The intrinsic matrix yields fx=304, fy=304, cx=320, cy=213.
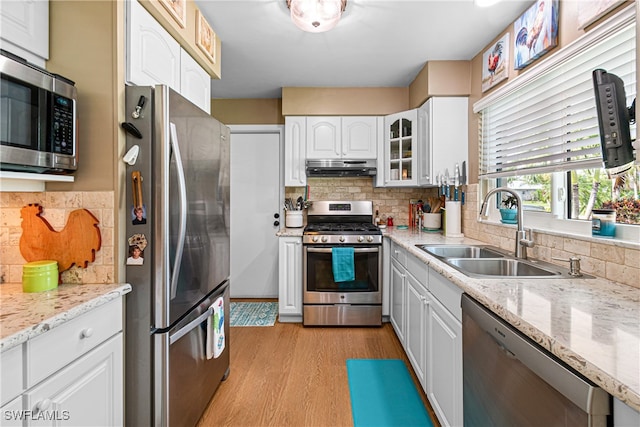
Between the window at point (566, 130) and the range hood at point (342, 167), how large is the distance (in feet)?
4.09

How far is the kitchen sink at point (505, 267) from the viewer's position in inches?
60.5

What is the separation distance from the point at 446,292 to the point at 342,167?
1.97m

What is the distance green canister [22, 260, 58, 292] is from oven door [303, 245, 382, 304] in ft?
6.43

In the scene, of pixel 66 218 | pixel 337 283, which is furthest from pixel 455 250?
pixel 66 218

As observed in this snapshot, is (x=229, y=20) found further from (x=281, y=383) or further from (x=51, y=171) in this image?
(x=281, y=383)

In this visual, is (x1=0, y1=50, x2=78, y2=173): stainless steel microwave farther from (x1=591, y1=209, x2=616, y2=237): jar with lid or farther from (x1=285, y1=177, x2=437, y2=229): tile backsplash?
(x1=285, y1=177, x2=437, y2=229): tile backsplash

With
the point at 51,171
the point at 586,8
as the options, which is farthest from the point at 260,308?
the point at 586,8

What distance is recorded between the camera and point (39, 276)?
45.3 inches

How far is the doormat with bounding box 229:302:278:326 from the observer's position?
3076 millimetres

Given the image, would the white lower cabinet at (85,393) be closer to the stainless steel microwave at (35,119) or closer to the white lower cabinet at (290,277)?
the stainless steel microwave at (35,119)

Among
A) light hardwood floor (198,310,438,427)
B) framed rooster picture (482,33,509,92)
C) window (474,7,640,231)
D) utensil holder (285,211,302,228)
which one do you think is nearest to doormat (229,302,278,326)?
light hardwood floor (198,310,438,427)

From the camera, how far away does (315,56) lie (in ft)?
8.43

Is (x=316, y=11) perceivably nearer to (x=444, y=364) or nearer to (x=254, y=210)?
(x=444, y=364)

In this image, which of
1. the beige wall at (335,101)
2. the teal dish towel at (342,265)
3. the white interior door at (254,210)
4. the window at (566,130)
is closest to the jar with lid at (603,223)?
the window at (566,130)
